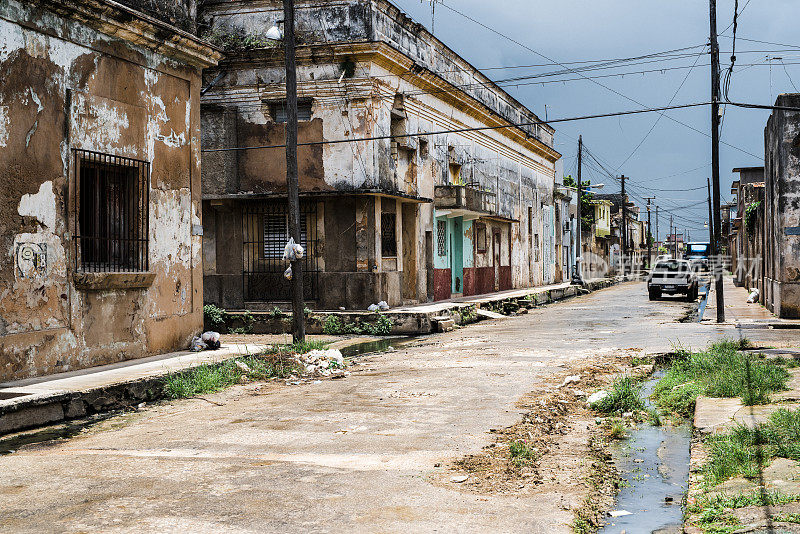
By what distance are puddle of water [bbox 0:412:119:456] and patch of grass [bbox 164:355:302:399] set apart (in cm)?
130

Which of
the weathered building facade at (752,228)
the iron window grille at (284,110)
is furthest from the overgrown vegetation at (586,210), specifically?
the iron window grille at (284,110)

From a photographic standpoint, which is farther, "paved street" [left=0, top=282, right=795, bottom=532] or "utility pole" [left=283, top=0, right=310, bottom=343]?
"utility pole" [left=283, top=0, right=310, bottom=343]

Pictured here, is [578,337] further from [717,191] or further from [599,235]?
[599,235]

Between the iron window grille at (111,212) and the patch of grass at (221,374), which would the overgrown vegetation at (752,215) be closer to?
the patch of grass at (221,374)

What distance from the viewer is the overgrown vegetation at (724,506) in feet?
14.1

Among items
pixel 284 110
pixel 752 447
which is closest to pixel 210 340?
pixel 752 447

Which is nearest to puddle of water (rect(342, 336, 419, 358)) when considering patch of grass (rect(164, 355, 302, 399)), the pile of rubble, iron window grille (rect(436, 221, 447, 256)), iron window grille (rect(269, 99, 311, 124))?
the pile of rubble

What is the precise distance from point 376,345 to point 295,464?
34.7 feet

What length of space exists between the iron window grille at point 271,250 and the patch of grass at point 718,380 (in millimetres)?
11416

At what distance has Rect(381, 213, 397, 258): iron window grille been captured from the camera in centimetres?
2142

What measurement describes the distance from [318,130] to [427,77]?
4.96 meters

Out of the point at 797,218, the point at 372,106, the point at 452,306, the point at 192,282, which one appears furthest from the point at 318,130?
the point at 797,218

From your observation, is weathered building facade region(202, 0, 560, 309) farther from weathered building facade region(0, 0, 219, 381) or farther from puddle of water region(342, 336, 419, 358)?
weathered building facade region(0, 0, 219, 381)

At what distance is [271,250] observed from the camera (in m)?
21.0
